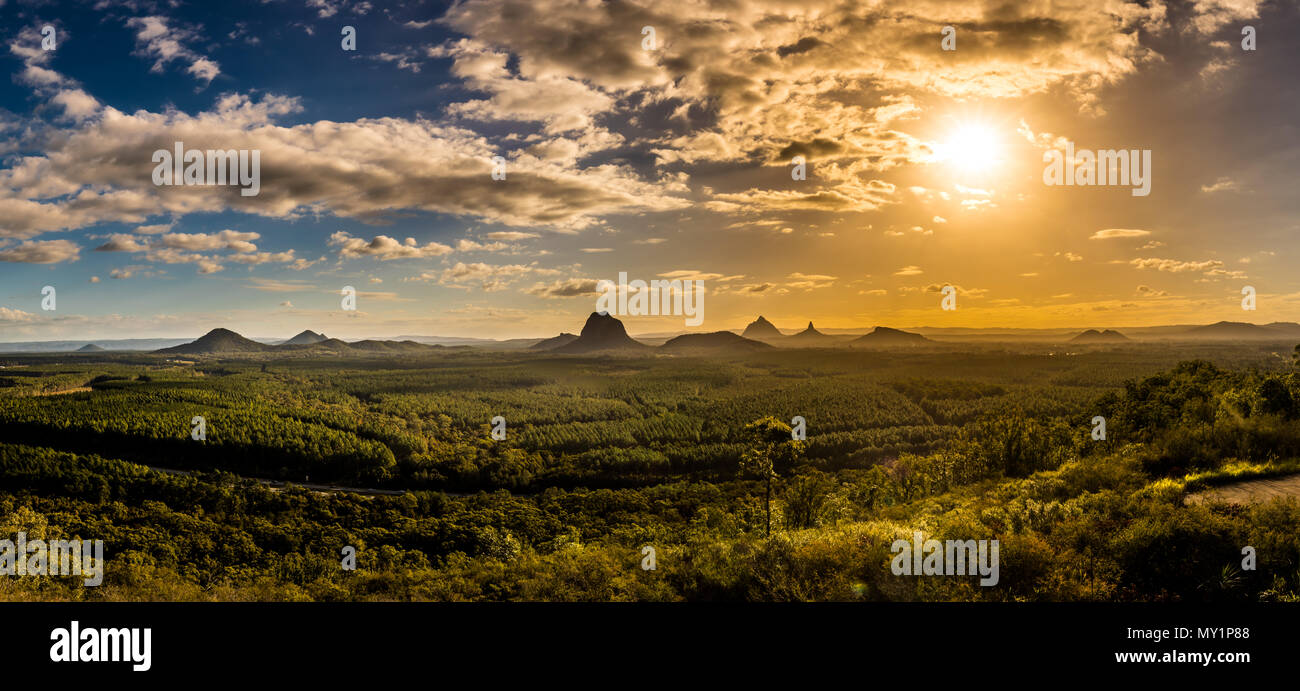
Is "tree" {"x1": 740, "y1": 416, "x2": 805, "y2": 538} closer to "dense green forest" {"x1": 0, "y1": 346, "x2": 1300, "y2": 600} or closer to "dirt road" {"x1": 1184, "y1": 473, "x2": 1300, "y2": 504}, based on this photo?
Result: "dense green forest" {"x1": 0, "y1": 346, "x2": 1300, "y2": 600}

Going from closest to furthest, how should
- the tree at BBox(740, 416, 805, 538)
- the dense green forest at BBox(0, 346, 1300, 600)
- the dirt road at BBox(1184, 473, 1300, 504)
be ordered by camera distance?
the dense green forest at BBox(0, 346, 1300, 600), the dirt road at BBox(1184, 473, 1300, 504), the tree at BBox(740, 416, 805, 538)

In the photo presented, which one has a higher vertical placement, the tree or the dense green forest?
the tree

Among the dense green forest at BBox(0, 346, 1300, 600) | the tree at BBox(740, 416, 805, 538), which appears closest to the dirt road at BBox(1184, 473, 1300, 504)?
the dense green forest at BBox(0, 346, 1300, 600)

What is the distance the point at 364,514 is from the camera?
8031 centimetres

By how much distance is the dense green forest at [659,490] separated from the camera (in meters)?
13.8

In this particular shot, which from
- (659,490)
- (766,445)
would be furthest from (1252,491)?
(659,490)

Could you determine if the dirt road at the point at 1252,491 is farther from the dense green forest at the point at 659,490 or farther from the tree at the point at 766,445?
the tree at the point at 766,445

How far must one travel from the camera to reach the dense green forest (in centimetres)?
1377

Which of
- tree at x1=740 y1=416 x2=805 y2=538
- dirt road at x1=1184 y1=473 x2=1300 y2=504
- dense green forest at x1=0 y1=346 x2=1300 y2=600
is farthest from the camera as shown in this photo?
tree at x1=740 y1=416 x2=805 y2=538

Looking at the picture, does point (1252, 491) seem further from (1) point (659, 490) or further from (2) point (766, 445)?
(1) point (659, 490)

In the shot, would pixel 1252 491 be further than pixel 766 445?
No

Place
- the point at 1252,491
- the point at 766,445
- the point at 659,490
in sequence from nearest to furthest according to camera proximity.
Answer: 1. the point at 1252,491
2. the point at 766,445
3. the point at 659,490

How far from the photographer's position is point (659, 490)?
90.3m
